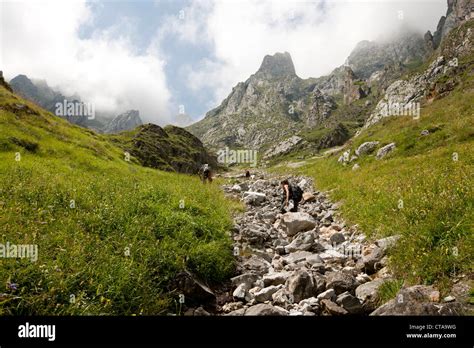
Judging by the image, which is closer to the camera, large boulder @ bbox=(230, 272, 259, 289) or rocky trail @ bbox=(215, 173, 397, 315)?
rocky trail @ bbox=(215, 173, 397, 315)

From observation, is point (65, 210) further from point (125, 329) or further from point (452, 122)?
point (452, 122)

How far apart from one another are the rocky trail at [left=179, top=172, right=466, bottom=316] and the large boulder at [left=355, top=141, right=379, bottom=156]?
14890 mm

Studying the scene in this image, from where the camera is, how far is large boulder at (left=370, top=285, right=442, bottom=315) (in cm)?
475

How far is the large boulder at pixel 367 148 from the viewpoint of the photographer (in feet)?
86.8

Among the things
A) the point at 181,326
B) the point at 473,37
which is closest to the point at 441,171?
the point at 181,326

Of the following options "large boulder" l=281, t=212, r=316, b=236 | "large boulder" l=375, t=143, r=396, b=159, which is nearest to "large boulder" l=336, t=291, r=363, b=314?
"large boulder" l=281, t=212, r=316, b=236

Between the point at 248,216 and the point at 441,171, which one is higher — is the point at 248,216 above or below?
below

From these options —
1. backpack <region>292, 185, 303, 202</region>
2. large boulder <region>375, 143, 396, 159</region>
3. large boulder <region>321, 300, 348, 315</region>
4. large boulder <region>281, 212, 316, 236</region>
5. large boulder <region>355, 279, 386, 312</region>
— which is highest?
large boulder <region>375, 143, 396, 159</region>

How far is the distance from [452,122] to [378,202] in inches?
555

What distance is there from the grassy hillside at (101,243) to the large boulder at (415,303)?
4.31 metres

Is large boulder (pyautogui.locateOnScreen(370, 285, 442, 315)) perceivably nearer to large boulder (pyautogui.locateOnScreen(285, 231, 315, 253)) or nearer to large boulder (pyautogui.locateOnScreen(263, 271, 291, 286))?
large boulder (pyautogui.locateOnScreen(263, 271, 291, 286))

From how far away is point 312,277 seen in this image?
7438 millimetres

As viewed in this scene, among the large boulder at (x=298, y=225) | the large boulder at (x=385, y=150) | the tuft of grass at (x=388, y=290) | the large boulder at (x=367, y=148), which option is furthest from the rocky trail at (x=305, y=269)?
the large boulder at (x=367, y=148)

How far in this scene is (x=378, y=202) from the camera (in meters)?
11.8
